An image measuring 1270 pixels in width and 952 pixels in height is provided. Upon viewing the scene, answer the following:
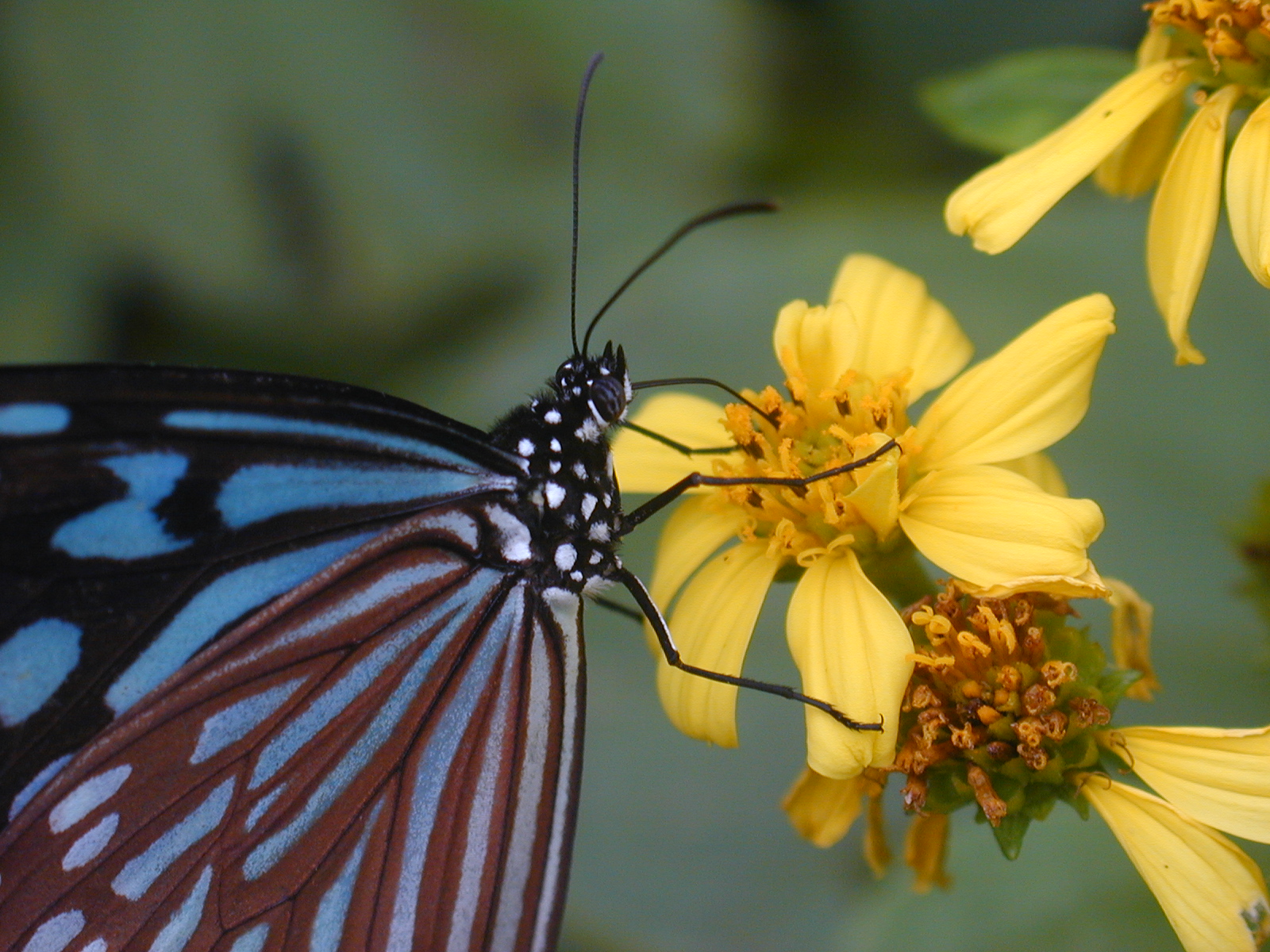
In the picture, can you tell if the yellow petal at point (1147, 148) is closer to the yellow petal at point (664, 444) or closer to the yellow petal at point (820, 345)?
the yellow petal at point (820, 345)

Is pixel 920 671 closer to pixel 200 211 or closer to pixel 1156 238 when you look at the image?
pixel 1156 238

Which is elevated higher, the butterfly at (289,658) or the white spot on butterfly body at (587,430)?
the white spot on butterfly body at (587,430)

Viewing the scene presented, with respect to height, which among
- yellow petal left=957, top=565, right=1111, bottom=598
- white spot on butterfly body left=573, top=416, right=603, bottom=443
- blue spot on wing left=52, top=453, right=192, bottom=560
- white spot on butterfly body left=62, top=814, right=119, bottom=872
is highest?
white spot on butterfly body left=573, top=416, right=603, bottom=443

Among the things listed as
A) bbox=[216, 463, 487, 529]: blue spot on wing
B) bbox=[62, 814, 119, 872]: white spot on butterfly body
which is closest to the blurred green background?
bbox=[216, 463, 487, 529]: blue spot on wing

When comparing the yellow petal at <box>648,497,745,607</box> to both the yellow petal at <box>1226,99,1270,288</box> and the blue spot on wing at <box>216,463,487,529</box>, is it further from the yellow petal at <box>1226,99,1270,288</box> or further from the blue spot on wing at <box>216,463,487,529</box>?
the yellow petal at <box>1226,99,1270,288</box>

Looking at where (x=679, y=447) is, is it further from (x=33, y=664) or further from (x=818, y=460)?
(x=33, y=664)

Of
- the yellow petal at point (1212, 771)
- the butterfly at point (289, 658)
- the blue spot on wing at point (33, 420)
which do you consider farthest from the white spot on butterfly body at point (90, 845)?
the yellow petal at point (1212, 771)

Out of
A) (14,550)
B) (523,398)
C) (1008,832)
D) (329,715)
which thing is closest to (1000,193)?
(1008,832)
